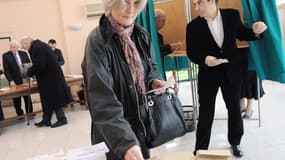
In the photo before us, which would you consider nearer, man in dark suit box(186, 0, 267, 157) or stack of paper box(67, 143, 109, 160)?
stack of paper box(67, 143, 109, 160)

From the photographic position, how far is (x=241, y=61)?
272 cm

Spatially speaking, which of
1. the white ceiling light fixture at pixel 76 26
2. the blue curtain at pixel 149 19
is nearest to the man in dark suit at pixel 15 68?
the white ceiling light fixture at pixel 76 26

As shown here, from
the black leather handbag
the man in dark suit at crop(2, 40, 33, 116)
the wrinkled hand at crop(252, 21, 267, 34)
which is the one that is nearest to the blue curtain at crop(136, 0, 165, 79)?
the wrinkled hand at crop(252, 21, 267, 34)

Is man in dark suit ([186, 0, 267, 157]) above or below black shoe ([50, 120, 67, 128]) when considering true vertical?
above

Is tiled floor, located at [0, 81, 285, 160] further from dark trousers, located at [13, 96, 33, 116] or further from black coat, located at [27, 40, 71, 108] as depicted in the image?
black coat, located at [27, 40, 71, 108]

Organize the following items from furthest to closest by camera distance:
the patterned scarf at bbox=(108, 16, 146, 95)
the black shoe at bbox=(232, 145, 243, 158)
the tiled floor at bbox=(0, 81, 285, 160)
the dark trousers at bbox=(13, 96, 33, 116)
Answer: the dark trousers at bbox=(13, 96, 33, 116) → the tiled floor at bbox=(0, 81, 285, 160) → the black shoe at bbox=(232, 145, 243, 158) → the patterned scarf at bbox=(108, 16, 146, 95)

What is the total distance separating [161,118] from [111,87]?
0.98 ft

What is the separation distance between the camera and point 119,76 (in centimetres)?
111

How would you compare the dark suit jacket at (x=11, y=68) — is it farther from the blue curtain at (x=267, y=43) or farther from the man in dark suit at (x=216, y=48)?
the blue curtain at (x=267, y=43)

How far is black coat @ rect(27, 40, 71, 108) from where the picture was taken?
4426 mm

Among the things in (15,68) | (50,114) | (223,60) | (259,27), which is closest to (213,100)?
(223,60)

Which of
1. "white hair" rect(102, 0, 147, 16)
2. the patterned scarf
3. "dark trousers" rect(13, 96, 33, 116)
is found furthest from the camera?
"dark trousers" rect(13, 96, 33, 116)

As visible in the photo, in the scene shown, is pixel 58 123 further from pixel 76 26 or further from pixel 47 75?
pixel 76 26

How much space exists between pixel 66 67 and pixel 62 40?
621 millimetres
